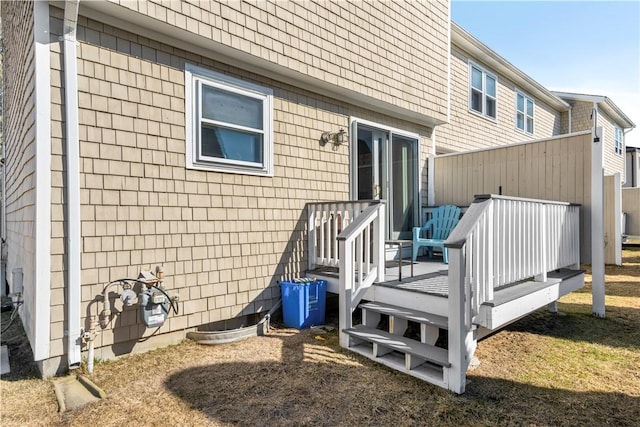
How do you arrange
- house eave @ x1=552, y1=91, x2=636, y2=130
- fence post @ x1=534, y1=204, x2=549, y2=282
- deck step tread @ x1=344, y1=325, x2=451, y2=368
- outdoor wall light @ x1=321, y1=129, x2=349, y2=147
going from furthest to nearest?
house eave @ x1=552, y1=91, x2=636, y2=130 < outdoor wall light @ x1=321, y1=129, x2=349, y2=147 < fence post @ x1=534, y1=204, x2=549, y2=282 < deck step tread @ x1=344, y1=325, x2=451, y2=368

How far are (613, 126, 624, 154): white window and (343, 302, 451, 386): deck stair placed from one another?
1975cm

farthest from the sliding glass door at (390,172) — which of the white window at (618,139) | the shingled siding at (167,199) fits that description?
the white window at (618,139)

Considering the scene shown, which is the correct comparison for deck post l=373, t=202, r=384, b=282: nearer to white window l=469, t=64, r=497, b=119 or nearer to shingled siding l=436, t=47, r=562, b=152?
shingled siding l=436, t=47, r=562, b=152

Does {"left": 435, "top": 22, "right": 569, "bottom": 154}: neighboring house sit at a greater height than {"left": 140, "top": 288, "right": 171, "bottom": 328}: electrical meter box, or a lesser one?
greater

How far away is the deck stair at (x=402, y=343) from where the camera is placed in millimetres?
3184

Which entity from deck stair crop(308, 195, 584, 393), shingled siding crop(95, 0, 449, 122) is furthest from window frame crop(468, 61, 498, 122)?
deck stair crop(308, 195, 584, 393)

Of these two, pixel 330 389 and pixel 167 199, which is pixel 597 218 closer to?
pixel 330 389

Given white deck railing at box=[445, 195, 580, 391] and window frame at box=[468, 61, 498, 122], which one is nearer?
white deck railing at box=[445, 195, 580, 391]

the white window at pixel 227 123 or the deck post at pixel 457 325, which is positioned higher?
the white window at pixel 227 123

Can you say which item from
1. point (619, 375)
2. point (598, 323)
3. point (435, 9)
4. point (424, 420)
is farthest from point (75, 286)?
point (435, 9)

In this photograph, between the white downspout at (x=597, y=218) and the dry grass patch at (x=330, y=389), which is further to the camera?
the white downspout at (x=597, y=218)

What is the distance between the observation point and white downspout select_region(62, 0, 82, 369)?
327 centimetres

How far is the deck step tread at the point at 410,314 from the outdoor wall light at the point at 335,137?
253cm

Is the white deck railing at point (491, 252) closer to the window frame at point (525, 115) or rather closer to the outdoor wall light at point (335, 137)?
the outdoor wall light at point (335, 137)
